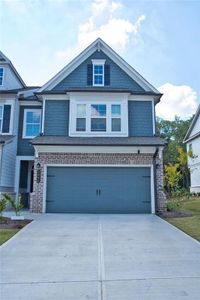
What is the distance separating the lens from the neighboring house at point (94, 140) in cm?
1291

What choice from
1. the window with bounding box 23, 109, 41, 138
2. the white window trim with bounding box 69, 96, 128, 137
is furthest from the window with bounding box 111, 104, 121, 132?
the window with bounding box 23, 109, 41, 138

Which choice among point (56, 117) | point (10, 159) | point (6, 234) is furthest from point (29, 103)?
point (6, 234)

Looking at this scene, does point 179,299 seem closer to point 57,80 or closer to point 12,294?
point 12,294

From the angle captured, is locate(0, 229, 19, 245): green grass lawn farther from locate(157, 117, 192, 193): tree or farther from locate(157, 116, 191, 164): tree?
locate(157, 116, 191, 164): tree

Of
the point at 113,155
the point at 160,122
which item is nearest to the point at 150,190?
the point at 113,155

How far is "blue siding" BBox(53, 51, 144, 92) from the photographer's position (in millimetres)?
15352

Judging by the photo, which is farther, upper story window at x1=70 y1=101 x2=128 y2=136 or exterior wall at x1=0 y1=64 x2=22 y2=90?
exterior wall at x1=0 y1=64 x2=22 y2=90

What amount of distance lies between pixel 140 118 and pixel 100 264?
1066 cm

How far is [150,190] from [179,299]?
9.43 m

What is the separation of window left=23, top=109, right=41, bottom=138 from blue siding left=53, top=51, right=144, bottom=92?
6.85 ft

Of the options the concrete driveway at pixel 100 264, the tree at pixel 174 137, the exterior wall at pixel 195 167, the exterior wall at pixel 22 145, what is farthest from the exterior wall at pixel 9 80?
the tree at pixel 174 137

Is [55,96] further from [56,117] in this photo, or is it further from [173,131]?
[173,131]

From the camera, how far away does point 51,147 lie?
1297 cm

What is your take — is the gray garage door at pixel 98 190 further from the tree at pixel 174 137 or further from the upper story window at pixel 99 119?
the tree at pixel 174 137
